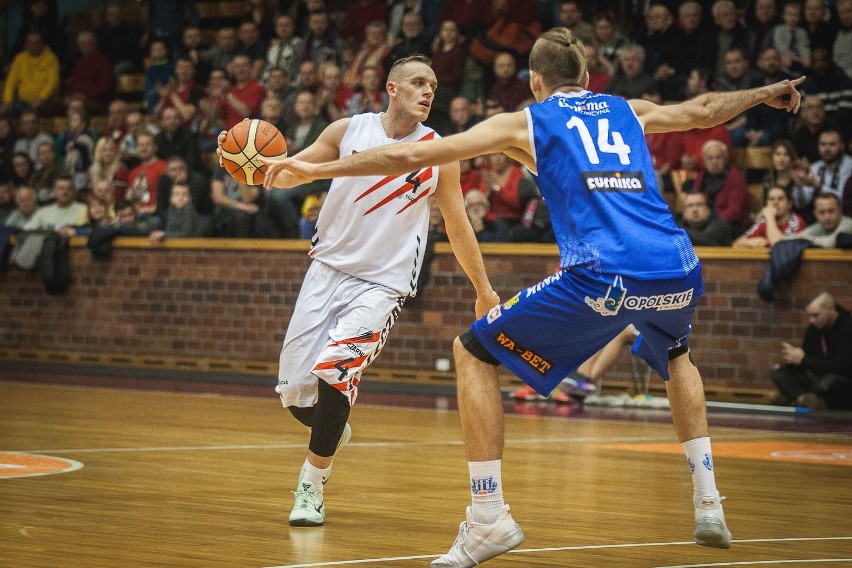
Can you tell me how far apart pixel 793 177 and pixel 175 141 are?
26.6 feet

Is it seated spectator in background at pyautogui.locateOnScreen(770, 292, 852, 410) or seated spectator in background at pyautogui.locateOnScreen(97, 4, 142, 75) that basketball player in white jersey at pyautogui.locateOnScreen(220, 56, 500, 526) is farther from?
seated spectator in background at pyautogui.locateOnScreen(97, 4, 142, 75)

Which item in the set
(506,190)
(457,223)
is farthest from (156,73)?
(457,223)

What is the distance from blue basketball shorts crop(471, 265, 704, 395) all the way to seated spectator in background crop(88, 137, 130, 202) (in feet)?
45.7

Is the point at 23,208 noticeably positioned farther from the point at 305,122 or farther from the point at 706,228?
the point at 706,228

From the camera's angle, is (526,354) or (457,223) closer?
(526,354)

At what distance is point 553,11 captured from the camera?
16.3 m

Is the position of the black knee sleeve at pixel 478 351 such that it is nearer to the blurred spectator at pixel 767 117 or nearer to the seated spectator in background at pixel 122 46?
the blurred spectator at pixel 767 117

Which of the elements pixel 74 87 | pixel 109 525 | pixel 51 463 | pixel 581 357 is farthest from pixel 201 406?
pixel 74 87

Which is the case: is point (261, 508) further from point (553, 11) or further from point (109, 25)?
point (109, 25)

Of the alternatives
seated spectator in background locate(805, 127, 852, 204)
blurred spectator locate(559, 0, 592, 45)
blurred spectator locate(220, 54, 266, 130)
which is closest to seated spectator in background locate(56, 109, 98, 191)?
blurred spectator locate(220, 54, 266, 130)

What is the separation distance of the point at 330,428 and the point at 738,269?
8.39 meters

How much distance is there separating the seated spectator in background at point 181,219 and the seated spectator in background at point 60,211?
145 cm

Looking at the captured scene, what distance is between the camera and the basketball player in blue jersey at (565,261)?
15.4 feet

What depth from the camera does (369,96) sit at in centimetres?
1614
